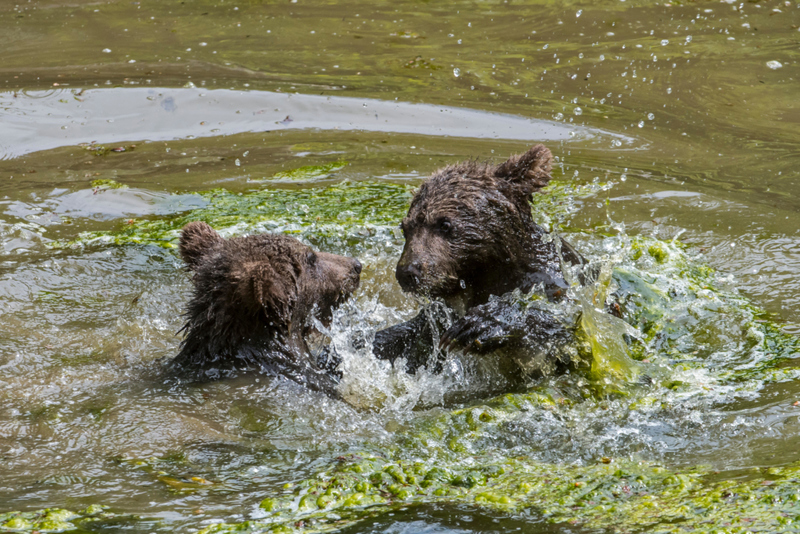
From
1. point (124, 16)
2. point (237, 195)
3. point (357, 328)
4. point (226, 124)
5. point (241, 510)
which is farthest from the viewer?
point (124, 16)

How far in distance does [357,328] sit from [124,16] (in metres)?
10.9

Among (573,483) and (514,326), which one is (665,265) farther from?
(573,483)

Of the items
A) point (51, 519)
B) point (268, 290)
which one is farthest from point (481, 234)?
point (51, 519)

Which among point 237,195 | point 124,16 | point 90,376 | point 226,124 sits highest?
point 124,16

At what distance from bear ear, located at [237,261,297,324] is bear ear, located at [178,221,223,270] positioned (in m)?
0.74

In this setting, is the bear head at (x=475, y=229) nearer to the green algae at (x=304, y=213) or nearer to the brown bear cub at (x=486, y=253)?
the brown bear cub at (x=486, y=253)

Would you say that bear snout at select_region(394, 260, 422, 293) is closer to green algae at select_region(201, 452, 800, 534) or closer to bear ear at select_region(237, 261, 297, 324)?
bear ear at select_region(237, 261, 297, 324)

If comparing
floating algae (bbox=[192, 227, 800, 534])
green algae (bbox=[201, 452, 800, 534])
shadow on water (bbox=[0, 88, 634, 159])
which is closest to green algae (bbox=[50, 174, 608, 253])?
shadow on water (bbox=[0, 88, 634, 159])

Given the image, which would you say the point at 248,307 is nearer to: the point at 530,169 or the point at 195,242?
the point at 195,242

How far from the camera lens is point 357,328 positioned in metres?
7.66

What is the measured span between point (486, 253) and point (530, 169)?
32.8 inches

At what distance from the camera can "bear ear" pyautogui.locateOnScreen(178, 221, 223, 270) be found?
22.7ft

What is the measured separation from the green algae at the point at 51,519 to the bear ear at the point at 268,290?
7.46ft

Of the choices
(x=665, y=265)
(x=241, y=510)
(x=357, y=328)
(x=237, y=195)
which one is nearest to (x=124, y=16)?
(x=237, y=195)
